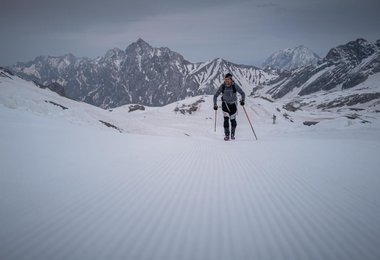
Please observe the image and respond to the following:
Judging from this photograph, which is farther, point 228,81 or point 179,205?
point 228,81

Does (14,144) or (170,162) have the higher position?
(14,144)

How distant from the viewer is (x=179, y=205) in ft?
14.4

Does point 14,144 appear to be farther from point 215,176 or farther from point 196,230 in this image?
point 196,230

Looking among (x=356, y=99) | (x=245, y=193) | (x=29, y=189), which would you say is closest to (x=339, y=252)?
(x=245, y=193)

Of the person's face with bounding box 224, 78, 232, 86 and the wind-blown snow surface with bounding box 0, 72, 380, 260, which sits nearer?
the wind-blown snow surface with bounding box 0, 72, 380, 260

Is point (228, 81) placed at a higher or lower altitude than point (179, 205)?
higher

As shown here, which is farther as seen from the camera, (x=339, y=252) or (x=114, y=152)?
(x=114, y=152)

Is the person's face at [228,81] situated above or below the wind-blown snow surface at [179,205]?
above

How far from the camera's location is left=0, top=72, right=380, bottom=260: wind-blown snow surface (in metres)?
3.12

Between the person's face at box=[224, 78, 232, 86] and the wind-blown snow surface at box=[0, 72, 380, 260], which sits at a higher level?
the person's face at box=[224, 78, 232, 86]

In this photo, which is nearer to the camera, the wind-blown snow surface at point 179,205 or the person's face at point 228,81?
the wind-blown snow surface at point 179,205

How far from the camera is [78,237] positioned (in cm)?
325

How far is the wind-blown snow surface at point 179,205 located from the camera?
3117 millimetres

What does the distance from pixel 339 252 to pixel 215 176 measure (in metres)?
3.29
